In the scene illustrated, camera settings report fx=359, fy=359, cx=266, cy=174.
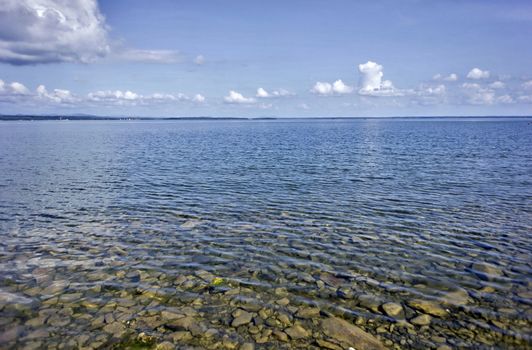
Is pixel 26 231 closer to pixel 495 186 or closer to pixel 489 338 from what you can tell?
pixel 489 338

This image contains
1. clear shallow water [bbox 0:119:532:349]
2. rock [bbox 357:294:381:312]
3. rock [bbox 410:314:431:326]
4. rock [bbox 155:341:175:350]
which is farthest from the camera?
rock [bbox 357:294:381:312]

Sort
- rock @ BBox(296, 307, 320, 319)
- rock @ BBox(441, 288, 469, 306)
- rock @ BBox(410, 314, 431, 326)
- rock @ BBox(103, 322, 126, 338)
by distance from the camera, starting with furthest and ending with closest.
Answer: rock @ BBox(441, 288, 469, 306)
rock @ BBox(296, 307, 320, 319)
rock @ BBox(410, 314, 431, 326)
rock @ BBox(103, 322, 126, 338)

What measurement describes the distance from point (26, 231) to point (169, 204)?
8.47 meters

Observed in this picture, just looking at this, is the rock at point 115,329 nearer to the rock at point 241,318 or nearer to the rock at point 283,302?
the rock at point 241,318

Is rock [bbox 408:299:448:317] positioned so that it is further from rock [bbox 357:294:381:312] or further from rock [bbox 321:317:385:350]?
rock [bbox 321:317:385:350]

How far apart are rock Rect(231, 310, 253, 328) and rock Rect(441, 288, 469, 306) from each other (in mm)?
6390

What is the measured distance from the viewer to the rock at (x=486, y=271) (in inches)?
530

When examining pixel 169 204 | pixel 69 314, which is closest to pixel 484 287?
pixel 69 314

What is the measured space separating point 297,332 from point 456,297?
5.80 meters

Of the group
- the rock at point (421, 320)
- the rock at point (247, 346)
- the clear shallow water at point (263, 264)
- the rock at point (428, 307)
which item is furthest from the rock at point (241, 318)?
the rock at point (428, 307)

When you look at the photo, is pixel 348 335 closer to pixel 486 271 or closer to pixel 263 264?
pixel 263 264

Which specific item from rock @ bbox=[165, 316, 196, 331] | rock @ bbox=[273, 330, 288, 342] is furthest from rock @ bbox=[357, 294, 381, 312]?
rock @ bbox=[165, 316, 196, 331]

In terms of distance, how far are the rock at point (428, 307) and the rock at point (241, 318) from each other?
5.19 metres

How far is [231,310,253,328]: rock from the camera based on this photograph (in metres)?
10.6
